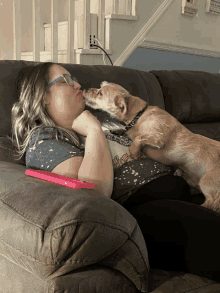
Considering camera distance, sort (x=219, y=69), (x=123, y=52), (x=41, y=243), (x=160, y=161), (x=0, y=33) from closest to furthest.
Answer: (x=41, y=243) → (x=160, y=161) → (x=123, y=52) → (x=0, y=33) → (x=219, y=69)

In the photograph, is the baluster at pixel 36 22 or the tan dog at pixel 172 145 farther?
the baluster at pixel 36 22

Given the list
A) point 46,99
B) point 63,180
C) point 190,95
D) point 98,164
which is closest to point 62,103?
point 46,99

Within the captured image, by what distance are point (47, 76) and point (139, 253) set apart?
2.42ft

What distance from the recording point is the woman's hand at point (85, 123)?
40.6 inches

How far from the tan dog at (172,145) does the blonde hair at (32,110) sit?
0.58ft

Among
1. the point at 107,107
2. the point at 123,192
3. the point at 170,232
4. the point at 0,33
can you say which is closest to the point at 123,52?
the point at 0,33

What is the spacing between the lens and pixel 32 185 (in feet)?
2.36

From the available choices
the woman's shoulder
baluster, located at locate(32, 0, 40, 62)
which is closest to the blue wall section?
baluster, located at locate(32, 0, 40, 62)

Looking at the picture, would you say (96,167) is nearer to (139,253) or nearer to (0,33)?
(139,253)

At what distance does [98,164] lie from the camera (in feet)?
2.98

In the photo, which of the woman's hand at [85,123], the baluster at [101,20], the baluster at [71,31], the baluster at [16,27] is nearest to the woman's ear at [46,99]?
the woman's hand at [85,123]

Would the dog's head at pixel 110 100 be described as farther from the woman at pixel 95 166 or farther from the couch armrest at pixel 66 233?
the couch armrest at pixel 66 233

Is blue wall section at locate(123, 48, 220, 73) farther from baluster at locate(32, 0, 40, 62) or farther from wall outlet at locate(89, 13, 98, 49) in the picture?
baluster at locate(32, 0, 40, 62)

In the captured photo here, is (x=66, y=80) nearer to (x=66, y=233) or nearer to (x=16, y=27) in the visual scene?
(x=66, y=233)
